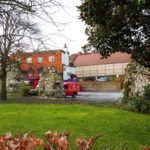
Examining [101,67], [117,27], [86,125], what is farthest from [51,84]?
[101,67]

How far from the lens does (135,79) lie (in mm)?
25953

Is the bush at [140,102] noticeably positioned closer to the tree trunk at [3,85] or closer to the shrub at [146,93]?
the shrub at [146,93]

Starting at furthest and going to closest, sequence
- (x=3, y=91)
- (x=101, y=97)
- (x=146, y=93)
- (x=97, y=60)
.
A: 1. (x=97, y=60)
2. (x=101, y=97)
3. (x=3, y=91)
4. (x=146, y=93)

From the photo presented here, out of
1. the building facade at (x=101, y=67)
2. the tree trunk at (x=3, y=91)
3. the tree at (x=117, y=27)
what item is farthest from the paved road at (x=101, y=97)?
the building facade at (x=101, y=67)

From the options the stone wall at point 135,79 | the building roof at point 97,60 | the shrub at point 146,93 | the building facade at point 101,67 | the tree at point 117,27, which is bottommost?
the shrub at point 146,93

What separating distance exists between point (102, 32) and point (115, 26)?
1.75 feet

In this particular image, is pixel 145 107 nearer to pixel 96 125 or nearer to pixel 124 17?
pixel 96 125

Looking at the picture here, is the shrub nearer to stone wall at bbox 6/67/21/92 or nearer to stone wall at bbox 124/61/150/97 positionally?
stone wall at bbox 124/61/150/97

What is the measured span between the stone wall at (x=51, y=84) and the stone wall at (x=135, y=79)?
9525mm

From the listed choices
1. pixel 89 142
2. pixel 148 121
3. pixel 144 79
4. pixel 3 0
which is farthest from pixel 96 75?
pixel 89 142

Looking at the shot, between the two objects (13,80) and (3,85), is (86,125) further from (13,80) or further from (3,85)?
(13,80)

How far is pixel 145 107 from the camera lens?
852 inches

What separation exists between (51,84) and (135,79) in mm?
10631

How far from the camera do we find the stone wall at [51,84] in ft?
115
